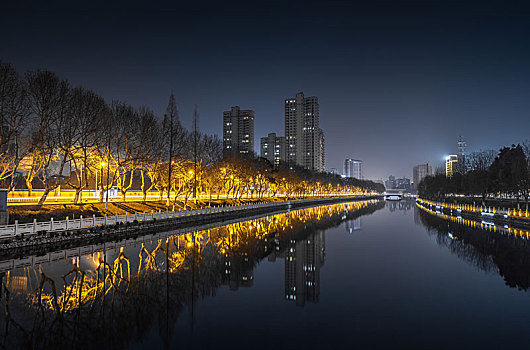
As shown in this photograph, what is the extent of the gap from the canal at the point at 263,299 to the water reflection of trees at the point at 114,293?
0.05 m

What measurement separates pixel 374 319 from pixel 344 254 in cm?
1310

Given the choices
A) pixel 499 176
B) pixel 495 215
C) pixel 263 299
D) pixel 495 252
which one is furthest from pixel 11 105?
pixel 499 176

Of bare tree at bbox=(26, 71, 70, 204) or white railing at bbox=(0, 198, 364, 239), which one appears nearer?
white railing at bbox=(0, 198, 364, 239)

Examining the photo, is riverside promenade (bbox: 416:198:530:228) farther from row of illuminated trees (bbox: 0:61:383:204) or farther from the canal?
row of illuminated trees (bbox: 0:61:383:204)

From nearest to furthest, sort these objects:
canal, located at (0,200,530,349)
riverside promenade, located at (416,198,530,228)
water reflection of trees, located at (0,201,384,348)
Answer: water reflection of trees, located at (0,201,384,348), canal, located at (0,200,530,349), riverside promenade, located at (416,198,530,228)

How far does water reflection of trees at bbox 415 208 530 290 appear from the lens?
18245mm

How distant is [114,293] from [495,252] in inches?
1022

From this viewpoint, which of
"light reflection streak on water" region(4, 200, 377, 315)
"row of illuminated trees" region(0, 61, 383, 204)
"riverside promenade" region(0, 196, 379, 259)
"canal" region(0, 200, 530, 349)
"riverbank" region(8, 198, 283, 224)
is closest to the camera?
"canal" region(0, 200, 530, 349)

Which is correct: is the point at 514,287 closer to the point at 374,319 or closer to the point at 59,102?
the point at 374,319

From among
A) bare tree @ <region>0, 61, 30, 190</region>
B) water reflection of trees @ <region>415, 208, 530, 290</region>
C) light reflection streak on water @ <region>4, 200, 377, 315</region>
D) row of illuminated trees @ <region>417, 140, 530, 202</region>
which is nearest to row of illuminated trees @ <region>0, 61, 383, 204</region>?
bare tree @ <region>0, 61, 30, 190</region>

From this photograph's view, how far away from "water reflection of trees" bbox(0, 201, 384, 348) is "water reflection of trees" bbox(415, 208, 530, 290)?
14.2 meters

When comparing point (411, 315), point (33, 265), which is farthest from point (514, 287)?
point (33, 265)

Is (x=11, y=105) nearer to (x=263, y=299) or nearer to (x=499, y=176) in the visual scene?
(x=263, y=299)

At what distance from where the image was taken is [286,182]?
10256 centimetres
